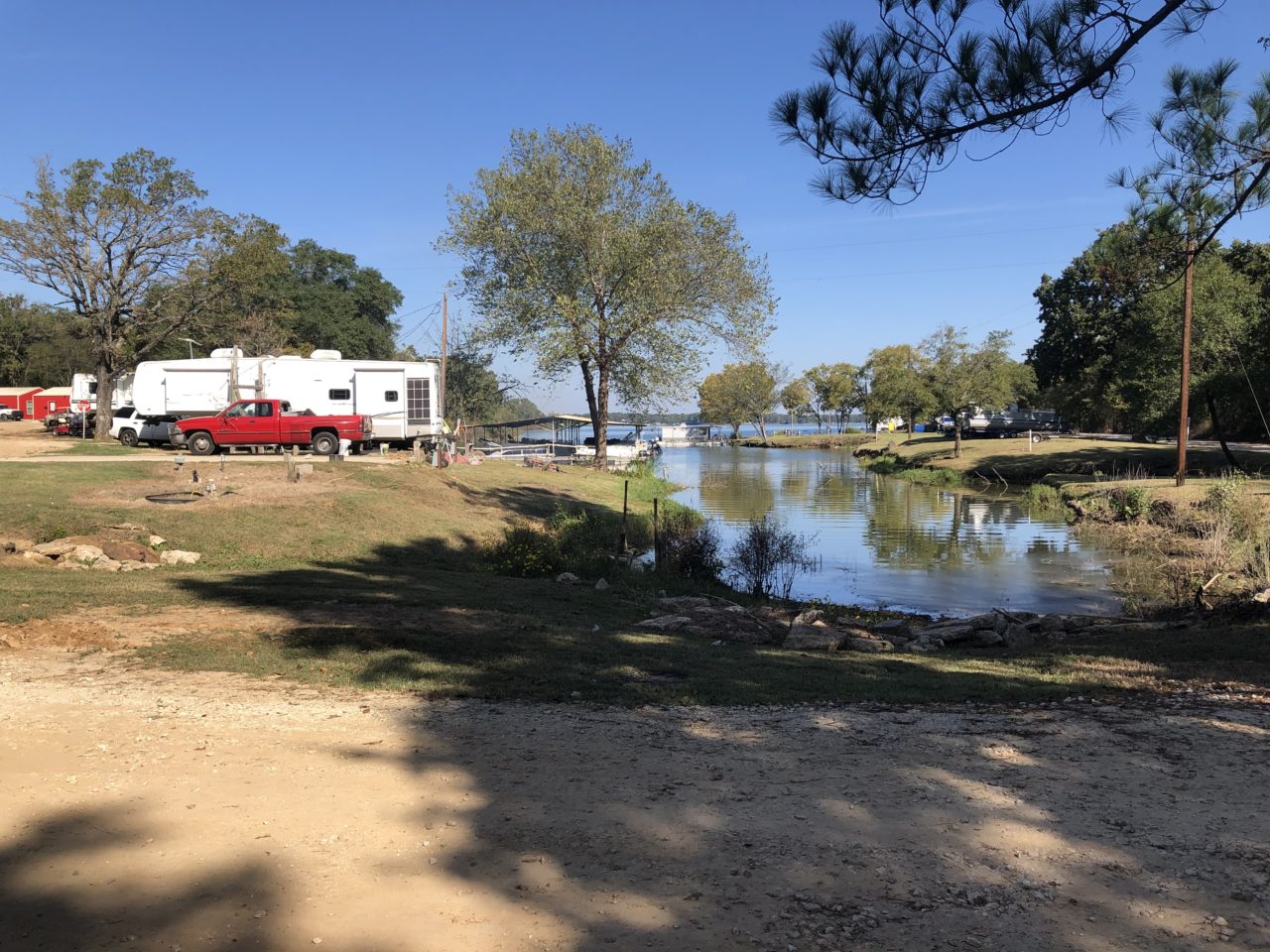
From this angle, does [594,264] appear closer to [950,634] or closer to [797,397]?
[950,634]

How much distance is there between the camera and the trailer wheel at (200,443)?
89.2 ft

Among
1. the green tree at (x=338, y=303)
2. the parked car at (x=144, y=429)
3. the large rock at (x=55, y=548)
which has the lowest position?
the large rock at (x=55, y=548)

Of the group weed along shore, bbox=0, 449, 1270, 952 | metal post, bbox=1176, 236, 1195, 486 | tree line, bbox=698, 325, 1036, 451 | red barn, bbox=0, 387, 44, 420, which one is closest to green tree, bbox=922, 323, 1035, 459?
tree line, bbox=698, 325, 1036, 451

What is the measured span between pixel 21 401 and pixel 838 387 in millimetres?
76033

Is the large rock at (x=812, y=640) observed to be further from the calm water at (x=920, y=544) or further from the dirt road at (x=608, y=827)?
the calm water at (x=920, y=544)

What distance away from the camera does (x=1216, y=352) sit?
30.7 m

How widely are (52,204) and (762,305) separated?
26.6 metres

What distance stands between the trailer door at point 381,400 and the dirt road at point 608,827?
25.5 m

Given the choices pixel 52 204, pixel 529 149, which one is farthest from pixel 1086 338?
pixel 52 204

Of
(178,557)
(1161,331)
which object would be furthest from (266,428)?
(1161,331)

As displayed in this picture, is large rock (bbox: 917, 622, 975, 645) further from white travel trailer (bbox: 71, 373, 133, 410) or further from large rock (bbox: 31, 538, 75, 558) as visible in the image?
white travel trailer (bbox: 71, 373, 133, 410)

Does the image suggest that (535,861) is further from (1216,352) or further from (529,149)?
(529,149)

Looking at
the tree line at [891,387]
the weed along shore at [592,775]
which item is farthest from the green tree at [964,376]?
the weed along shore at [592,775]

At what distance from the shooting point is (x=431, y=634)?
31.3 ft
